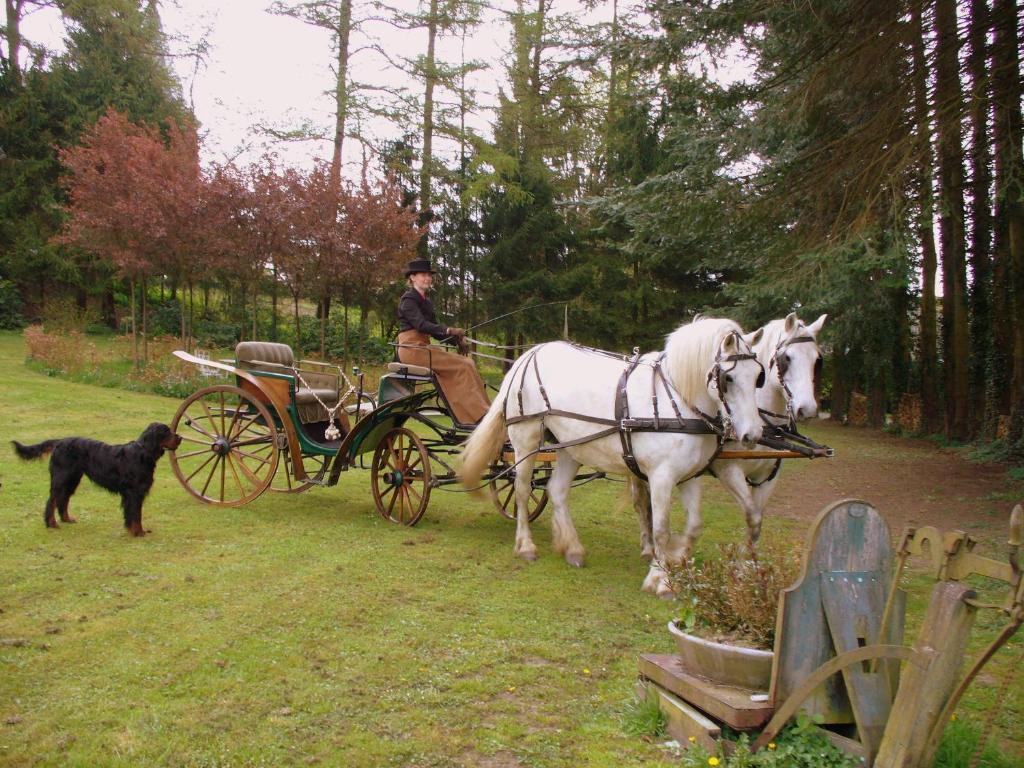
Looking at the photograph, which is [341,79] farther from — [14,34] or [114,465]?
[114,465]

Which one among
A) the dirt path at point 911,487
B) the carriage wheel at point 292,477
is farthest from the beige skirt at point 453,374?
the dirt path at point 911,487

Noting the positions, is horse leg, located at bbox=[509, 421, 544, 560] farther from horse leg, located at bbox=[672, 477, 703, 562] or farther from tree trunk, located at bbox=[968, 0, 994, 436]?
tree trunk, located at bbox=[968, 0, 994, 436]

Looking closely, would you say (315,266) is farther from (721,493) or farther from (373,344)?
(721,493)

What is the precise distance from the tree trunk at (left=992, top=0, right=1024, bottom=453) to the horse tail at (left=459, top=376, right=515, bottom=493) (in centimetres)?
527

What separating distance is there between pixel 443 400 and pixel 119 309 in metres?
22.4

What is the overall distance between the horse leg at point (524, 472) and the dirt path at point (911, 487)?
4030 mm

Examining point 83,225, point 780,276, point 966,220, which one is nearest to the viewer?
point 780,276

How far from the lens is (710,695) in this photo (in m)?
2.94

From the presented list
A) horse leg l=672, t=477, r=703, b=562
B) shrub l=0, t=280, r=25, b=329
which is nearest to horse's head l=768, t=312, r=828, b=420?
horse leg l=672, t=477, r=703, b=562

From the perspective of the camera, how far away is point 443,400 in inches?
275

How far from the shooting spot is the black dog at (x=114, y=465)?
617cm

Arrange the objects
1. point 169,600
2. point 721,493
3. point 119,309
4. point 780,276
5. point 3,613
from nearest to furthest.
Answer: point 3,613
point 169,600
point 780,276
point 721,493
point 119,309

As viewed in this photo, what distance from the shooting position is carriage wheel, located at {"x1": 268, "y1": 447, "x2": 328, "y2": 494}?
7.29 m

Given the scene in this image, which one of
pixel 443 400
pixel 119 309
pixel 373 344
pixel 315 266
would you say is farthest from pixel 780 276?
pixel 119 309
